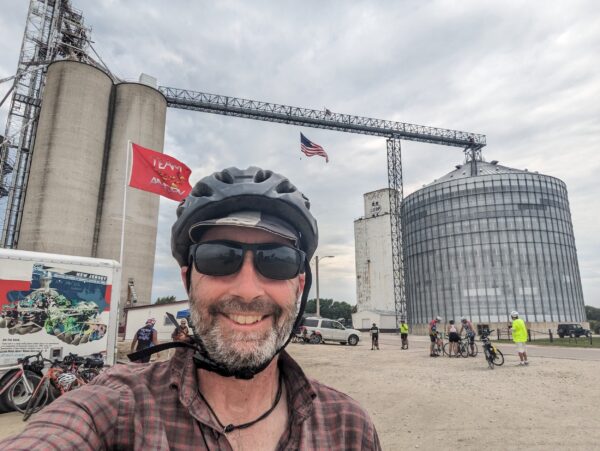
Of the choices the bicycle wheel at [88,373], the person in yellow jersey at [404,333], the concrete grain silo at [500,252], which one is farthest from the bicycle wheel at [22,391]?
the concrete grain silo at [500,252]

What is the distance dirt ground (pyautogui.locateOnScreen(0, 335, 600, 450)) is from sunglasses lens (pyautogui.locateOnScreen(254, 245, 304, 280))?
534 centimetres

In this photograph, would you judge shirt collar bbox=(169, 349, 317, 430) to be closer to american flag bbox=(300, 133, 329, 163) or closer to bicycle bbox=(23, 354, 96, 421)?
bicycle bbox=(23, 354, 96, 421)

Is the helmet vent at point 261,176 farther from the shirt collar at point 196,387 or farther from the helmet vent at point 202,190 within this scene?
the shirt collar at point 196,387

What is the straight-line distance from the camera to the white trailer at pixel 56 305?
27.9 ft

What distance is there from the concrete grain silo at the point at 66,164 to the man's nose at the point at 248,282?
35.1 m

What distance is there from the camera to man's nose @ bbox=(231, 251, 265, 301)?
1.67 meters

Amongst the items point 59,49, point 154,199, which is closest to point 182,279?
point 154,199

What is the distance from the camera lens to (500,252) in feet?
191

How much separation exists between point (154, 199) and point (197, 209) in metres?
37.2

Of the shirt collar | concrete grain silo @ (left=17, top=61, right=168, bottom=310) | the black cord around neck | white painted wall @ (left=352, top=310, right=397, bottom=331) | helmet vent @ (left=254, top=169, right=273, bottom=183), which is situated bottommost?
white painted wall @ (left=352, top=310, right=397, bottom=331)

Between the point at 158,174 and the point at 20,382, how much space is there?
9.05 meters

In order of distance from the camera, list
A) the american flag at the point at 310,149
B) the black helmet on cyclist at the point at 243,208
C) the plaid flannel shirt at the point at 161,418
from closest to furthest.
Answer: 1. the plaid flannel shirt at the point at 161,418
2. the black helmet on cyclist at the point at 243,208
3. the american flag at the point at 310,149

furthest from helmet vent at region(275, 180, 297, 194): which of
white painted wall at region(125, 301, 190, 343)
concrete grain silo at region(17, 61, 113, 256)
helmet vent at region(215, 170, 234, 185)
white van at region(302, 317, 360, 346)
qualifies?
concrete grain silo at region(17, 61, 113, 256)

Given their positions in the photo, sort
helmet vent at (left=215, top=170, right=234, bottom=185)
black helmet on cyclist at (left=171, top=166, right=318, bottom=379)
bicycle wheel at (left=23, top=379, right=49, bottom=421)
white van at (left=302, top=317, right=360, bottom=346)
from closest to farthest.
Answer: black helmet on cyclist at (left=171, top=166, right=318, bottom=379)
helmet vent at (left=215, top=170, right=234, bottom=185)
bicycle wheel at (left=23, top=379, right=49, bottom=421)
white van at (left=302, top=317, right=360, bottom=346)
